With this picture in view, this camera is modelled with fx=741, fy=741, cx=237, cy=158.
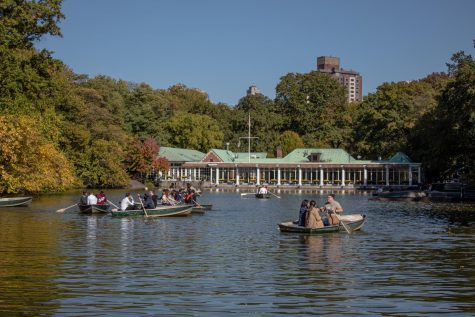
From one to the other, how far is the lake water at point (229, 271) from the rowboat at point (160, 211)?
13.9ft

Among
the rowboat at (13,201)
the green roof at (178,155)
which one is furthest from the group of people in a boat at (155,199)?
the green roof at (178,155)

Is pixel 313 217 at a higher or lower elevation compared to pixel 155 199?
lower

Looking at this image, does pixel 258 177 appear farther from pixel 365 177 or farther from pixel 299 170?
pixel 365 177

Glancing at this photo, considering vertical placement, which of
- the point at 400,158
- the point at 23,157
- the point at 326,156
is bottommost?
the point at 23,157

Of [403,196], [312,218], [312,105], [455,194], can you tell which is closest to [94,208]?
[312,218]

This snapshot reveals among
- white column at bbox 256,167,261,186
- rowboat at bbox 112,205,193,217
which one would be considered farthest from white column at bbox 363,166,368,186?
rowboat at bbox 112,205,193,217

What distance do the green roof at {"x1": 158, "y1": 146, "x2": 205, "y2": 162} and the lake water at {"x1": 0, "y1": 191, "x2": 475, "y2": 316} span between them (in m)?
80.2

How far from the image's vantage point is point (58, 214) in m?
43.1

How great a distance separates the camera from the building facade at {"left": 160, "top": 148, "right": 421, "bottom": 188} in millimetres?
100125

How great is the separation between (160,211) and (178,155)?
252 ft

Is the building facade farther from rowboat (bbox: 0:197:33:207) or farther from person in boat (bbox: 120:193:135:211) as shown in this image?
person in boat (bbox: 120:193:135:211)

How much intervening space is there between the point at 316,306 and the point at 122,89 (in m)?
118

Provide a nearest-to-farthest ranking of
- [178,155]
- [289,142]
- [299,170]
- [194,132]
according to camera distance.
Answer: [299,170], [178,155], [289,142], [194,132]

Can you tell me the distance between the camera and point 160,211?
40.8 meters
